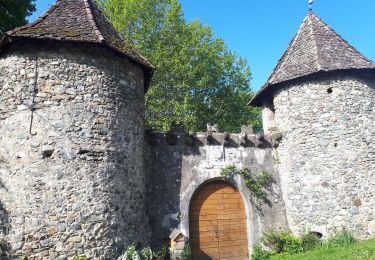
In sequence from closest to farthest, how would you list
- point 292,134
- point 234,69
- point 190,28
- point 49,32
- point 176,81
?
1. point 49,32
2. point 292,134
3. point 176,81
4. point 190,28
5. point 234,69

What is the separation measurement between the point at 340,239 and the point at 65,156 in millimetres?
7705

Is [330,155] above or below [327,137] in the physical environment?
below

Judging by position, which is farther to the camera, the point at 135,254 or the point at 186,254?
the point at 186,254

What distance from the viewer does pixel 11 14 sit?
541 inches

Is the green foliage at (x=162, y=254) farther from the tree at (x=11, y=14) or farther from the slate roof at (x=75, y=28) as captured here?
the tree at (x=11, y=14)

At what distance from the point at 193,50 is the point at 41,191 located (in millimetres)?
Answer: 15275

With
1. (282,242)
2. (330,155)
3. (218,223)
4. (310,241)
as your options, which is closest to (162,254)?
(218,223)

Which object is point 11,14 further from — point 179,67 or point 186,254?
point 186,254

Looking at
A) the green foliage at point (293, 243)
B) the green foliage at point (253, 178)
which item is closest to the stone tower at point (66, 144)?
the green foliage at point (253, 178)

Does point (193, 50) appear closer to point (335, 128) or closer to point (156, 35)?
point (156, 35)

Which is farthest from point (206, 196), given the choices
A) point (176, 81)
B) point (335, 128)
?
point (176, 81)

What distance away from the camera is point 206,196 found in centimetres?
1148

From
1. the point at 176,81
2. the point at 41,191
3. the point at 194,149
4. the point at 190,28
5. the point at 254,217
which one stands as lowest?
the point at 254,217

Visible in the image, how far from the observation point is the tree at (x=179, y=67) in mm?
20094
